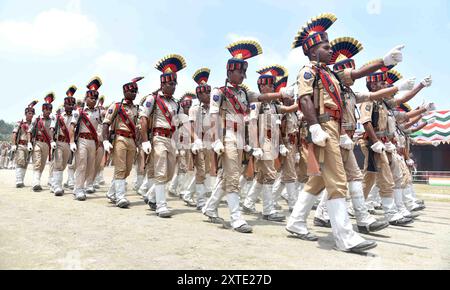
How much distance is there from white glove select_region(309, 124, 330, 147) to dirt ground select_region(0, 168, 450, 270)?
1.26 m

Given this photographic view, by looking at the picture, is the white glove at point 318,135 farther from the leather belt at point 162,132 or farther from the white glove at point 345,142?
the leather belt at point 162,132

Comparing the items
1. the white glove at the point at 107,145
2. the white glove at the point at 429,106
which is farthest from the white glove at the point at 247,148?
the white glove at the point at 429,106

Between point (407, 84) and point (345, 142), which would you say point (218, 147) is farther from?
Result: point (407, 84)

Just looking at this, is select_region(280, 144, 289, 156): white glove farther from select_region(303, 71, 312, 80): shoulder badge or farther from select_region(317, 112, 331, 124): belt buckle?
select_region(303, 71, 312, 80): shoulder badge

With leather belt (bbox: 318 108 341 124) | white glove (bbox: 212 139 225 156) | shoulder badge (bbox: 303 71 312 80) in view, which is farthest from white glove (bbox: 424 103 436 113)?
white glove (bbox: 212 139 225 156)

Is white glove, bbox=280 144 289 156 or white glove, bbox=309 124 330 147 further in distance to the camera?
white glove, bbox=280 144 289 156

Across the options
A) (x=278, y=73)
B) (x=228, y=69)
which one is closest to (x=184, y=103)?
(x=278, y=73)

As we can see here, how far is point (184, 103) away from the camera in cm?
1164

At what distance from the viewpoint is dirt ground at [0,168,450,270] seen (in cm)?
329

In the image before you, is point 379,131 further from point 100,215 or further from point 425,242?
point 100,215

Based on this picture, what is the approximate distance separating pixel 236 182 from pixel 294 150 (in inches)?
128

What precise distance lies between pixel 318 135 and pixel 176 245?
6.87ft

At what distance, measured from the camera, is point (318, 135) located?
13.6 feet

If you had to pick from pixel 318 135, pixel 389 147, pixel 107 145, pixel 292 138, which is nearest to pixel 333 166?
pixel 318 135
